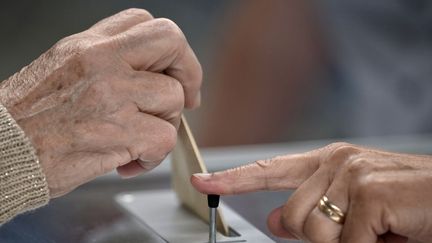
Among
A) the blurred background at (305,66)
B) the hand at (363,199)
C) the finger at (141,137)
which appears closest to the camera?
the hand at (363,199)

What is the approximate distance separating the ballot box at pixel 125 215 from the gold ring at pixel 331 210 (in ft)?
0.65

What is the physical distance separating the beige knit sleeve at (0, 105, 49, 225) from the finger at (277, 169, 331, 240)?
34cm

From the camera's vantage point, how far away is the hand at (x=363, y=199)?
1.00 meters

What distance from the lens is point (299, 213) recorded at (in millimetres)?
1085

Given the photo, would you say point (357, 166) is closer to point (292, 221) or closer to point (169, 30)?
point (292, 221)

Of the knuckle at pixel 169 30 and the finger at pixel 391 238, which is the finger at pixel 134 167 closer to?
the knuckle at pixel 169 30

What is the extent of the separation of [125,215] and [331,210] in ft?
1.57

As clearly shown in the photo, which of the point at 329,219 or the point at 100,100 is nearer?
the point at 329,219

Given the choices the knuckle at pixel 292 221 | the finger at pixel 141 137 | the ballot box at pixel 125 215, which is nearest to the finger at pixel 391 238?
the knuckle at pixel 292 221

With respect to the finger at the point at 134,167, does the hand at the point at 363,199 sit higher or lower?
higher

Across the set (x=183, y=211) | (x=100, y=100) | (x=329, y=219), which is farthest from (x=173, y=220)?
(x=329, y=219)

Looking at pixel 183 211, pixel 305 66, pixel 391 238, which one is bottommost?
pixel 305 66

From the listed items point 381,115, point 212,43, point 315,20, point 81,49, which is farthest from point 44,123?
point 381,115

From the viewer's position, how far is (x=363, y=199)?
1.00 meters
